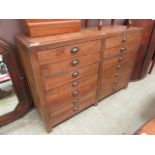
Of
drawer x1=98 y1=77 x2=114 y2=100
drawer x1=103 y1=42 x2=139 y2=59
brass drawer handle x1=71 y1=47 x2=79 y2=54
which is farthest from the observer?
drawer x1=98 y1=77 x2=114 y2=100

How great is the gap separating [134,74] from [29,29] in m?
1.99

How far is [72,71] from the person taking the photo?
1.18m

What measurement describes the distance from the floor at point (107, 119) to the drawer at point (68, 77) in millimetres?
616

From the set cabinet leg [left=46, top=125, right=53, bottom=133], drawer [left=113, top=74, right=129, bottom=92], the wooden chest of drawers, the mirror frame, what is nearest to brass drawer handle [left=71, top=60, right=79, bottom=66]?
the wooden chest of drawers

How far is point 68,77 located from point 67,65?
0.13m

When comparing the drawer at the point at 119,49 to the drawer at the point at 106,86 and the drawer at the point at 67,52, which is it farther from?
the drawer at the point at 106,86

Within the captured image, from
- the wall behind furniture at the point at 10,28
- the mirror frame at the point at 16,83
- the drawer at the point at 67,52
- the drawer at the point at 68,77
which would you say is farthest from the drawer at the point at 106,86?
the wall behind furniture at the point at 10,28

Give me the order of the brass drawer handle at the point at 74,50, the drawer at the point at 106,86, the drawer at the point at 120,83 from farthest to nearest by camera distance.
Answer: the drawer at the point at 120,83
the drawer at the point at 106,86
the brass drawer handle at the point at 74,50

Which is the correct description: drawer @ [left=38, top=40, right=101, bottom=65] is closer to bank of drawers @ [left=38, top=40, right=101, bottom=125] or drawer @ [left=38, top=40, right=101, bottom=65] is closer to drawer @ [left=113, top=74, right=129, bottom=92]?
bank of drawers @ [left=38, top=40, right=101, bottom=125]

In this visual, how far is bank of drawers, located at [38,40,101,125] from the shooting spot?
1014 mm

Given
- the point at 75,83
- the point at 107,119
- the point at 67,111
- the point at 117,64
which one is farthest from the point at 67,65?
the point at 107,119

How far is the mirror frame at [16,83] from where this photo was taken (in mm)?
1165
